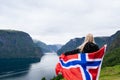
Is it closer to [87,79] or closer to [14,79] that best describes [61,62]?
[87,79]

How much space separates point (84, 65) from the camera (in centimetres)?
1236

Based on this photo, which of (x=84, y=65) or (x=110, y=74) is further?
(x=110, y=74)

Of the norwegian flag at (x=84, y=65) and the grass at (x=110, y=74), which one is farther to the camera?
the grass at (x=110, y=74)

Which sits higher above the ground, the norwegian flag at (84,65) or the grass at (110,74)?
the norwegian flag at (84,65)

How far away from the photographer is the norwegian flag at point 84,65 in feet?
40.0

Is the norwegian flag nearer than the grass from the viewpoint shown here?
Yes

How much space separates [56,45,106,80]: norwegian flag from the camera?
12.2m

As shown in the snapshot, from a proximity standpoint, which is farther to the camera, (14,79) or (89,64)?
(14,79)

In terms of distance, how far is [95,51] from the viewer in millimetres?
12195

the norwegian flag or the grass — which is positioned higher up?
the norwegian flag

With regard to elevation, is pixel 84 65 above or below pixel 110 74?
above

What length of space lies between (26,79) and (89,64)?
540ft

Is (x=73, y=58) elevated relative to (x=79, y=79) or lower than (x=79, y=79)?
elevated

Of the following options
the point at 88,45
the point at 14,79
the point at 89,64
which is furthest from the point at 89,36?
the point at 14,79
